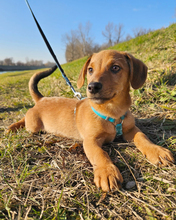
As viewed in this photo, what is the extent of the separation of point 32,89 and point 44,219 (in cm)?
290

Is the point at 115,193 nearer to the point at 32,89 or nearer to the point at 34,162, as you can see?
the point at 34,162

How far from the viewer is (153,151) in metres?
2.04

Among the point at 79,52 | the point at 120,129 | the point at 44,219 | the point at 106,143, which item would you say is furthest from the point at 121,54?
the point at 79,52

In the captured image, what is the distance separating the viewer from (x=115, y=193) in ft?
5.33

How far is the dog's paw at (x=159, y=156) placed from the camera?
1921 millimetres

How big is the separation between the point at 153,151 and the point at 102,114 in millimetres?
865

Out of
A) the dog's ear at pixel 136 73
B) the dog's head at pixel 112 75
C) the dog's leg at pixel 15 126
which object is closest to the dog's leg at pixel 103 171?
the dog's head at pixel 112 75

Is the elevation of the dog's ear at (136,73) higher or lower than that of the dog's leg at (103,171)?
higher

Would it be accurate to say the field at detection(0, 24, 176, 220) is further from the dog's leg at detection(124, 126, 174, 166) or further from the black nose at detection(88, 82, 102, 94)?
the black nose at detection(88, 82, 102, 94)

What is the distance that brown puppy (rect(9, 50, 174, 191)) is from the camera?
1939mm

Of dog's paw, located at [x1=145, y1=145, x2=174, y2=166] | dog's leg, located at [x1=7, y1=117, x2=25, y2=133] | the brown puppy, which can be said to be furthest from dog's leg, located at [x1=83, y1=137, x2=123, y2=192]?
dog's leg, located at [x1=7, y1=117, x2=25, y2=133]

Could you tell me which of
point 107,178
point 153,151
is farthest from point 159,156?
point 107,178

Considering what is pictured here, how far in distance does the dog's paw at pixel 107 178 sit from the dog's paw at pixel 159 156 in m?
0.55

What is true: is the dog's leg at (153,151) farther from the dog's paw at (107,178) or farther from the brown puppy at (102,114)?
the dog's paw at (107,178)
